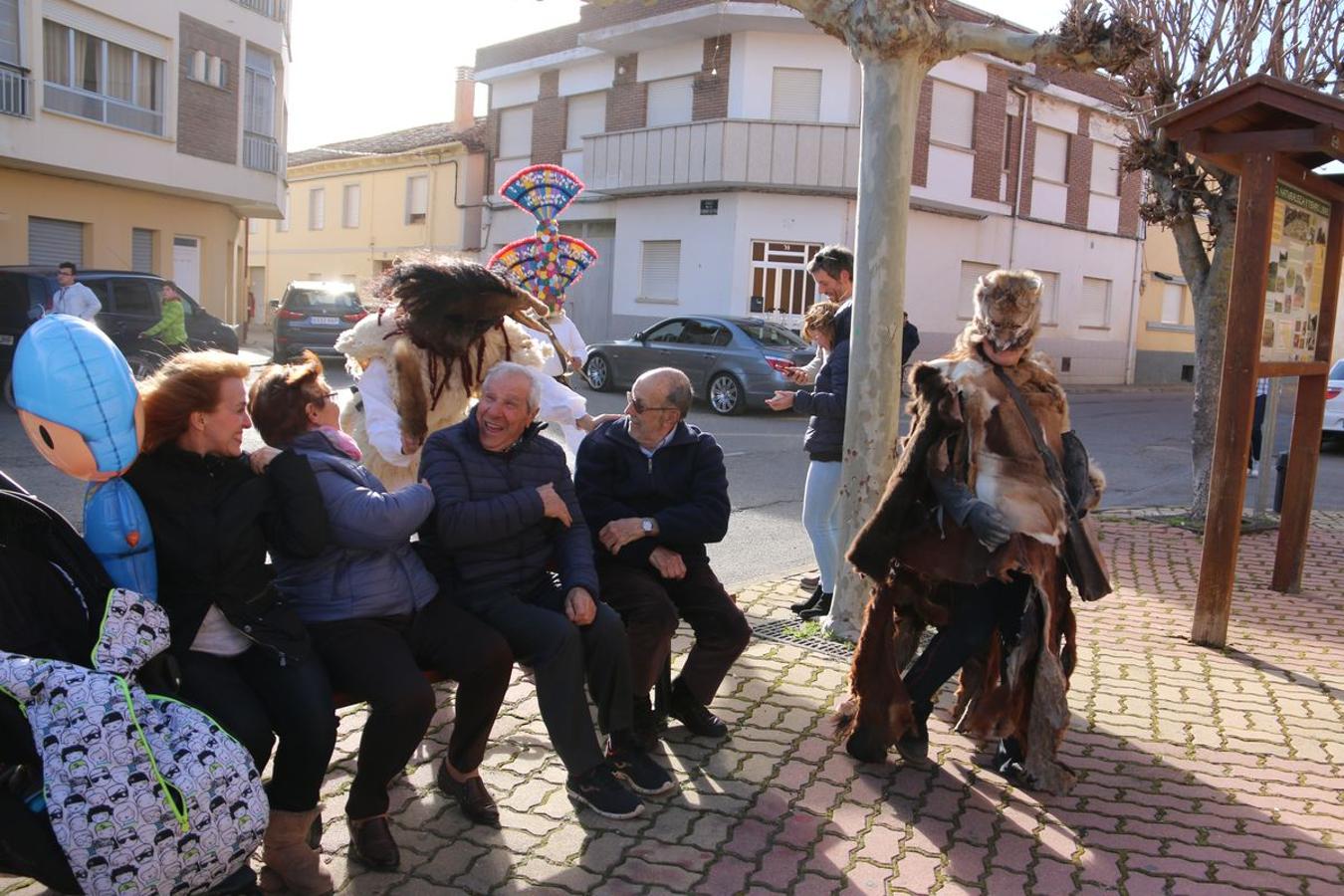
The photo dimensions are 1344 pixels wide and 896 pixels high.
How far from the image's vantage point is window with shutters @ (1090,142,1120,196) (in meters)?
30.0

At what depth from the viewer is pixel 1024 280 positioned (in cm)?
399

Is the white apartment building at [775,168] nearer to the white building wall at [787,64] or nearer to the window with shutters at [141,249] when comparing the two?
the white building wall at [787,64]

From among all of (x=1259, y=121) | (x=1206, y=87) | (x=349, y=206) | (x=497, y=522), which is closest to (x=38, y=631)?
(x=497, y=522)

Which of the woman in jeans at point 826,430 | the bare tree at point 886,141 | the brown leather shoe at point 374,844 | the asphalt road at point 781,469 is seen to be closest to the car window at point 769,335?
the asphalt road at point 781,469

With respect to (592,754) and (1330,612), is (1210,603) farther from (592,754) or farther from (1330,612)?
(592,754)

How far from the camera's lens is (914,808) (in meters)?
3.91

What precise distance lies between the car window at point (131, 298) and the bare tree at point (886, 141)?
1369 centimetres

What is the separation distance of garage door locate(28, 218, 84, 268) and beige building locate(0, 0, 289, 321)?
2cm

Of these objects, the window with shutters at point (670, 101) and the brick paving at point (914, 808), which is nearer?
the brick paving at point (914, 808)

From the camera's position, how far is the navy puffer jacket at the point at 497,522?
12.3 feet

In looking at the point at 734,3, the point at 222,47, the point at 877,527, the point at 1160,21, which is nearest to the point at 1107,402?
the point at 734,3

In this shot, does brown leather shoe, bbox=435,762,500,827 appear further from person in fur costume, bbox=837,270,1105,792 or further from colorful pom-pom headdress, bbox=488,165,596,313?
colorful pom-pom headdress, bbox=488,165,596,313

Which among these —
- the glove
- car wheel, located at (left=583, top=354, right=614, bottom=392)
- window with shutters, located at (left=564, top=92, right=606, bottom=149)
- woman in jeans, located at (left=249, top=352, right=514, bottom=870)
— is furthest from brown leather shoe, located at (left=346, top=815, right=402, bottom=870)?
window with shutters, located at (left=564, top=92, right=606, bottom=149)

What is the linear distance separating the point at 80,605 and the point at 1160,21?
8.64 meters
